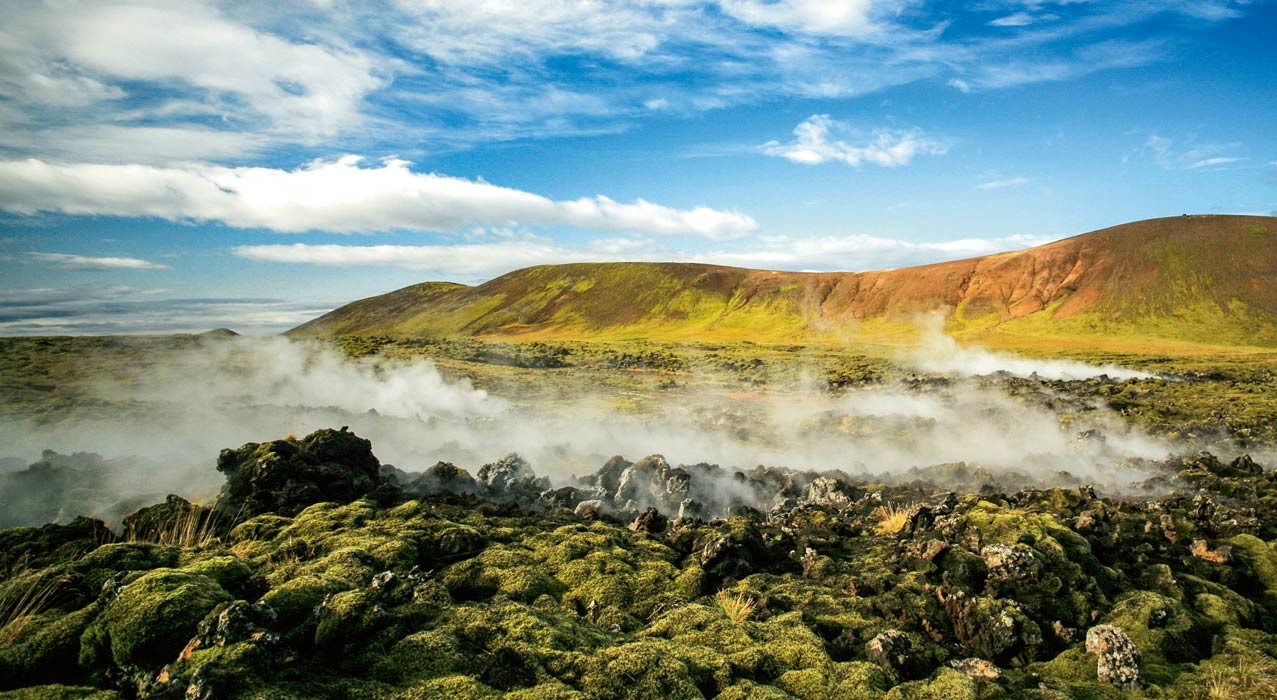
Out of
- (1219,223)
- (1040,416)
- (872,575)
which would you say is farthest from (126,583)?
(1219,223)

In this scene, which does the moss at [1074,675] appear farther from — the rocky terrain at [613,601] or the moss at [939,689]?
the moss at [939,689]

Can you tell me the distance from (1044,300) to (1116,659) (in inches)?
6496

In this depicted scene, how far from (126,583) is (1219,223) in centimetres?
21407

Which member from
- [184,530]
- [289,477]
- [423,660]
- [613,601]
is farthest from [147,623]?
[289,477]

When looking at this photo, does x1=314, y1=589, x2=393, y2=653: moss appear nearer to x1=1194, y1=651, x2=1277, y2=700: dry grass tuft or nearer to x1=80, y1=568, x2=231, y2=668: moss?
x1=80, y1=568, x2=231, y2=668: moss

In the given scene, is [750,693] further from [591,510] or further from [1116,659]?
[591,510]

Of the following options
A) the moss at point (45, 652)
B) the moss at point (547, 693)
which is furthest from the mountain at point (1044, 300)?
the moss at point (45, 652)

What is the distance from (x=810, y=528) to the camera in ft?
51.5

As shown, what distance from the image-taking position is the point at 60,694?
5.39 meters

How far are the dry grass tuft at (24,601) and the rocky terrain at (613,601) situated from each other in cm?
3

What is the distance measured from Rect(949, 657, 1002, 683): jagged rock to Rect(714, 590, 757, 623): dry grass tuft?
286 cm

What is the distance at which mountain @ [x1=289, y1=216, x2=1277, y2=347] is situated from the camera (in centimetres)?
12125

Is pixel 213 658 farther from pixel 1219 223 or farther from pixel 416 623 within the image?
pixel 1219 223

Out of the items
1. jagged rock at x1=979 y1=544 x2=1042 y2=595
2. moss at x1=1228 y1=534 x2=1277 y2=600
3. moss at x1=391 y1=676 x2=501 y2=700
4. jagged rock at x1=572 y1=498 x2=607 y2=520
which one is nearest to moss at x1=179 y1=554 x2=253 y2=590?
moss at x1=391 y1=676 x2=501 y2=700
